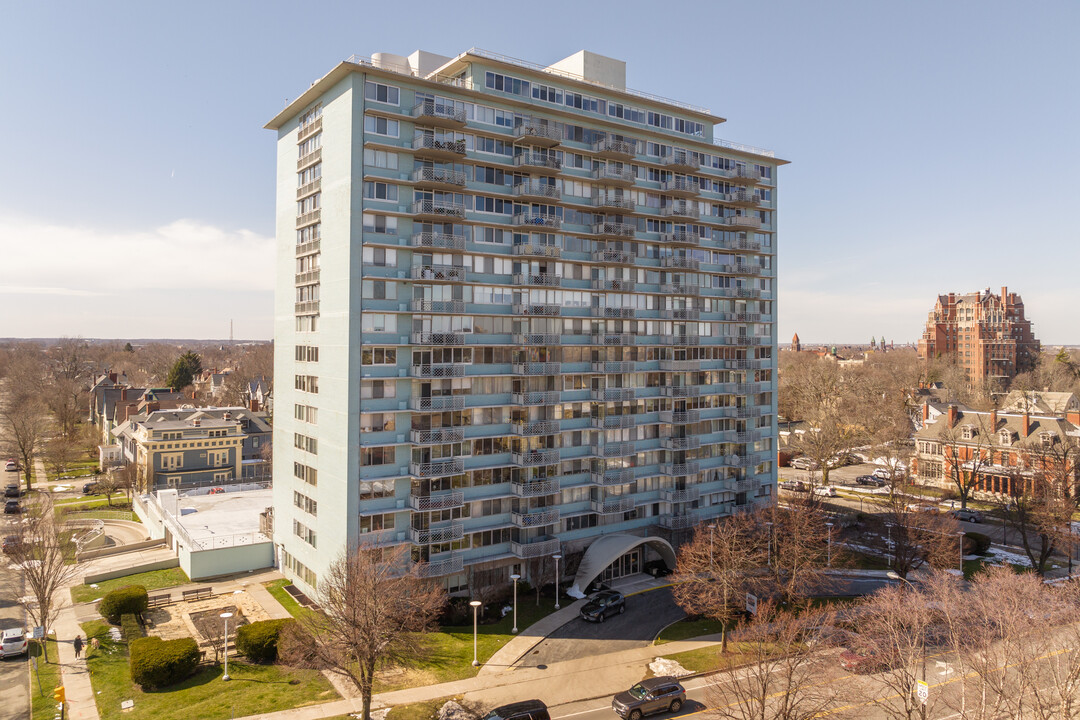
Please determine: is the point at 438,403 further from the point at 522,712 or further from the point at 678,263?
the point at 678,263

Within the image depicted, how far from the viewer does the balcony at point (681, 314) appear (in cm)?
6109

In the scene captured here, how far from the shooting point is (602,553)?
52406 millimetres

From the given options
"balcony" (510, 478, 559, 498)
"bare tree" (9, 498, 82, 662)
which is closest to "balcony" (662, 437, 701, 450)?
"balcony" (510, 478, 559, 498)

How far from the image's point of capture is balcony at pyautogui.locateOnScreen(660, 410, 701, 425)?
200 ft

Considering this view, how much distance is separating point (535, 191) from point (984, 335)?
611ft

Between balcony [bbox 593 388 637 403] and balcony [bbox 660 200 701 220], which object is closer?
balcony [bbox 593 388 637 403]

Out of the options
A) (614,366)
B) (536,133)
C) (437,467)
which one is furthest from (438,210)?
(614,366)

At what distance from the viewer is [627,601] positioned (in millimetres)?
51000

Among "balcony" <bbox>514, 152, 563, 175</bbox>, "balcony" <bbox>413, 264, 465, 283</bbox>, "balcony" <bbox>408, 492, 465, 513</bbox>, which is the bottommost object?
"balcony" <bbox>408, 492, 465, 513</bbox>

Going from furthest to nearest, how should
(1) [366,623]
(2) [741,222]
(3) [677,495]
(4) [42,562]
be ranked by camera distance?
(2) [741,222] < (3) [677,495] < (4) [42,562] < (1) [366,623]

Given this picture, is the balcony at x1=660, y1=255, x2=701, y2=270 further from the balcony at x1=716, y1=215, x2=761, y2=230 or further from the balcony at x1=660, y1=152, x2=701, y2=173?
the balcony at x1=660, y1=152, x2=701, y2=173

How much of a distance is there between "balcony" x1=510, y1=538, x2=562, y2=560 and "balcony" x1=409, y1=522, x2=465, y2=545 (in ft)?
17.1

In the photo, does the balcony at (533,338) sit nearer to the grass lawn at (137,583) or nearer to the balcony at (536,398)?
the balcony at (536,398)

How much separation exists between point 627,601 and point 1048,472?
52.4 meters
